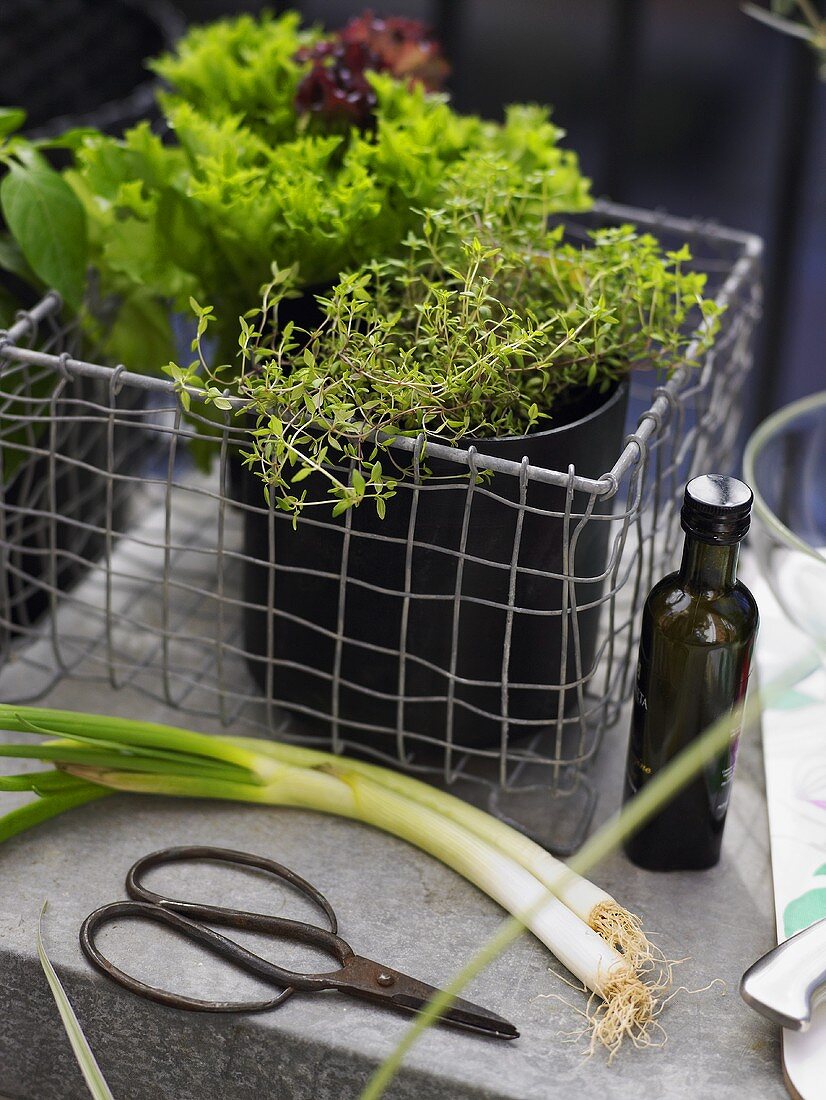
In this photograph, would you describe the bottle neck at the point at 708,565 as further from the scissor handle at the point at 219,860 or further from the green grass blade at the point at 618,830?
the scissor handle at the point at 219,860

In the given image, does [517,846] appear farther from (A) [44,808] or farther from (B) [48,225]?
(B) [48,225]

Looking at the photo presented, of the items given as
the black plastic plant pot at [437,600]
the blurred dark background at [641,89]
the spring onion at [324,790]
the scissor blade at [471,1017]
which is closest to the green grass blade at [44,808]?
the spring onion at [324,790]

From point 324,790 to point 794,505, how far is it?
0.44 m

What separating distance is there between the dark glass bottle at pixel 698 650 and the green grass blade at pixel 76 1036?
31 cm

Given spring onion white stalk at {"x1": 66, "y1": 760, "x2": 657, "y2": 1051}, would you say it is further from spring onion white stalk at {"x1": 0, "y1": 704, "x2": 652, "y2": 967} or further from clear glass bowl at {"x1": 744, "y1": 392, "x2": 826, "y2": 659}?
clear glass bowl at {"x1": 744, "y1": 392, "x2": 826, "y2": 659}

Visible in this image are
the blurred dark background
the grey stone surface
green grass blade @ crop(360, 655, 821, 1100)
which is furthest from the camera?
the blurred dark background

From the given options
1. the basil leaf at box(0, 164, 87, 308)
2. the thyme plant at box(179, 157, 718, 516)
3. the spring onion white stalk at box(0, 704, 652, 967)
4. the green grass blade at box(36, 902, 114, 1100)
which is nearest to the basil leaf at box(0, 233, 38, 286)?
the basil leaf at box(0, 164, 87, 308)

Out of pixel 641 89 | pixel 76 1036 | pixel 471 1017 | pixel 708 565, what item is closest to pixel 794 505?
pixel 708 565

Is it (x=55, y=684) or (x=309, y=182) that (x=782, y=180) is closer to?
(x=309, y=182)

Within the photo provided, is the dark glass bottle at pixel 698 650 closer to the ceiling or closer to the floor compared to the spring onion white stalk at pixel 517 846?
closer to the ceiling

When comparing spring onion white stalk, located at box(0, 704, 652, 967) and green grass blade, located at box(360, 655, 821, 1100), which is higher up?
green grass blade, located at box(360, 655, 821, 1100)

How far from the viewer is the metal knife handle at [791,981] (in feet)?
1.81

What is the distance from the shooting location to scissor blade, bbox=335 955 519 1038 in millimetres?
577

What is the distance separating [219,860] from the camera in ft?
2.23
